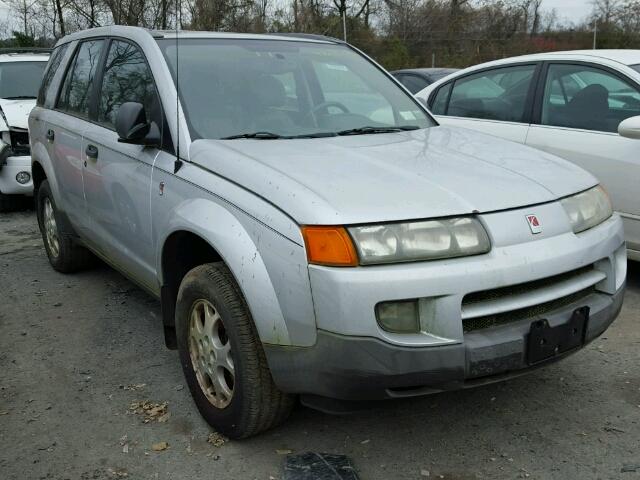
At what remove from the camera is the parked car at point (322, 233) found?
91.2 inches

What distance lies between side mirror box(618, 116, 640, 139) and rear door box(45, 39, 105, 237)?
3.29 meters

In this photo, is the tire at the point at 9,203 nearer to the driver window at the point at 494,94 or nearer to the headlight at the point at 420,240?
the driver window at the point at 494,94

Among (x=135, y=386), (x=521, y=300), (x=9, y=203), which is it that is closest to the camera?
(x=521, y=300)

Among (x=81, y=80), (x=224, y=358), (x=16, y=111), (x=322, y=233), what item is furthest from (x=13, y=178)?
(x=322, y=233)

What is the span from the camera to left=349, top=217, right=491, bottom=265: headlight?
2.31m

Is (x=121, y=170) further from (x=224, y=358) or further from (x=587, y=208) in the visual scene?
(x=587, y=208)

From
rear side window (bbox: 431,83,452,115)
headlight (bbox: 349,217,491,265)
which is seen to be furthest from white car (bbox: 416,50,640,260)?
headlight (bbox: 349,217,491,265)

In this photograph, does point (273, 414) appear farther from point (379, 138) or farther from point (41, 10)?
point (41, 10)

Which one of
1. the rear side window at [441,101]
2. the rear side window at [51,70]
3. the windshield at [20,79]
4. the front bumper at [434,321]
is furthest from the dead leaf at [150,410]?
the windshield at [20,79]

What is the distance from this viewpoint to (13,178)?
23.7 feet

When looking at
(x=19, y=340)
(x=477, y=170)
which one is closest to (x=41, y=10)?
(x=19, y=340)

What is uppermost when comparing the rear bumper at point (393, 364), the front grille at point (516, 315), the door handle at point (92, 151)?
the door handle at point (92, 151)

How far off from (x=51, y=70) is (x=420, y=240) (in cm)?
394

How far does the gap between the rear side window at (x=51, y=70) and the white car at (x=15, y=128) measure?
223 cm
